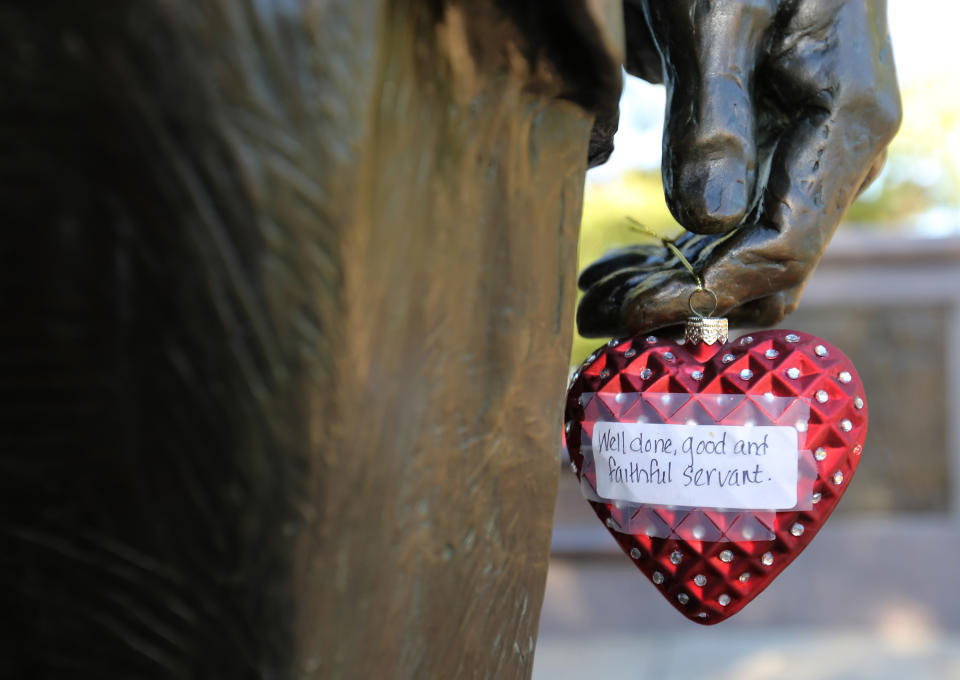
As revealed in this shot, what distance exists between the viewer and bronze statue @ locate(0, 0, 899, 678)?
0.44 meters

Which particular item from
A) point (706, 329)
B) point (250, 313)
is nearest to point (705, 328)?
point (706, 329)

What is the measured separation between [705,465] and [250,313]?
1.80ft

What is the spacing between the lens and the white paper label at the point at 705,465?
2.86 feet

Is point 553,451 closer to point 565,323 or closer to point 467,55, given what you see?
point 565,323

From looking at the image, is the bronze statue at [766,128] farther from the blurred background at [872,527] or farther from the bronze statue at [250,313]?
the blurred background at [872,527]

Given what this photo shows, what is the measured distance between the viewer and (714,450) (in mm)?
874

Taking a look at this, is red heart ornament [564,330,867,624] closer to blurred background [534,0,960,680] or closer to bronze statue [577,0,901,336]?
bronze statue [577,0,901,336]

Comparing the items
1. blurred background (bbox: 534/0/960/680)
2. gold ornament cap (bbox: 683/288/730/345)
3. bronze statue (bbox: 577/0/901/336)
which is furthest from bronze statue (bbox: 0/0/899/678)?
blurred background (bbox: 534/0/960/680)

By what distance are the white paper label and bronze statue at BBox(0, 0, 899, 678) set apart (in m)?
0.32

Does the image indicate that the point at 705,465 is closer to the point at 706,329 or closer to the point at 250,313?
the point at 706,329

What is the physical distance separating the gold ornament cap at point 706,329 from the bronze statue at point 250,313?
394 millimetres

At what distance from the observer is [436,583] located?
1.94 feet

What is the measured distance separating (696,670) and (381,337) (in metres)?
3.75

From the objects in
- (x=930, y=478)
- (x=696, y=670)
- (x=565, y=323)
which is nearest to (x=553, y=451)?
(x=565, y=323)
